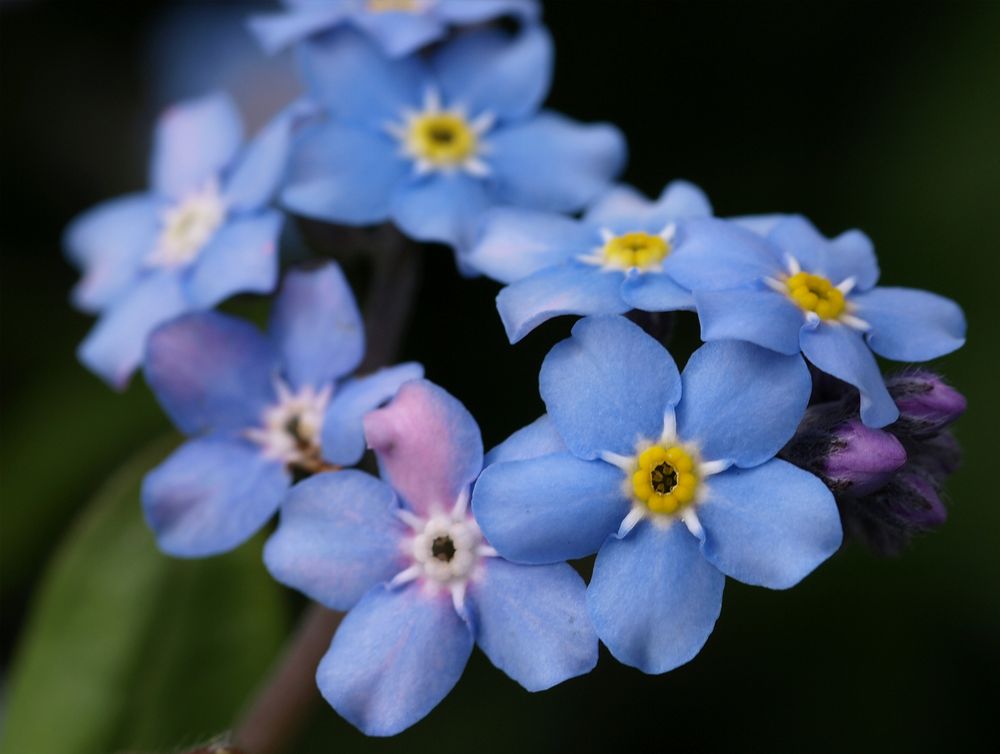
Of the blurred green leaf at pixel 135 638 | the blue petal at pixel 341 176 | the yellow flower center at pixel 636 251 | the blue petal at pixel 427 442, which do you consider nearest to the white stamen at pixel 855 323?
the yellow flower center at pixel 636 251

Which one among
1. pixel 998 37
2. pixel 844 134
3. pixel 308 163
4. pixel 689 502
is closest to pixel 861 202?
pixel 844 134

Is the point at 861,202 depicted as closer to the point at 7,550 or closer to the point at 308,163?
the point at 308,163

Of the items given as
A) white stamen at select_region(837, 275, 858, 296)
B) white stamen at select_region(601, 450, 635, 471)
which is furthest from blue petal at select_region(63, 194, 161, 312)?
white stamen at select_region(837, 275, 858, 296)

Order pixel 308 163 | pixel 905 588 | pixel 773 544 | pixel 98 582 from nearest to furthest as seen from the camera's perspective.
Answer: pixel 773 544, pixel 308 163, pixel 98 582, pixel 905 588

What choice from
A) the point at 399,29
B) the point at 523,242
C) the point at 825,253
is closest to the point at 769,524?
the point at 825,253

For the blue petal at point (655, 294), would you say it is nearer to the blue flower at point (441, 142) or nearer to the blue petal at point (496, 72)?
the blue flower at point (441, 142)

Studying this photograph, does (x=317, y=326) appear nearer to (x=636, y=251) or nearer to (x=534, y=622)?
(x=636, y=251)
